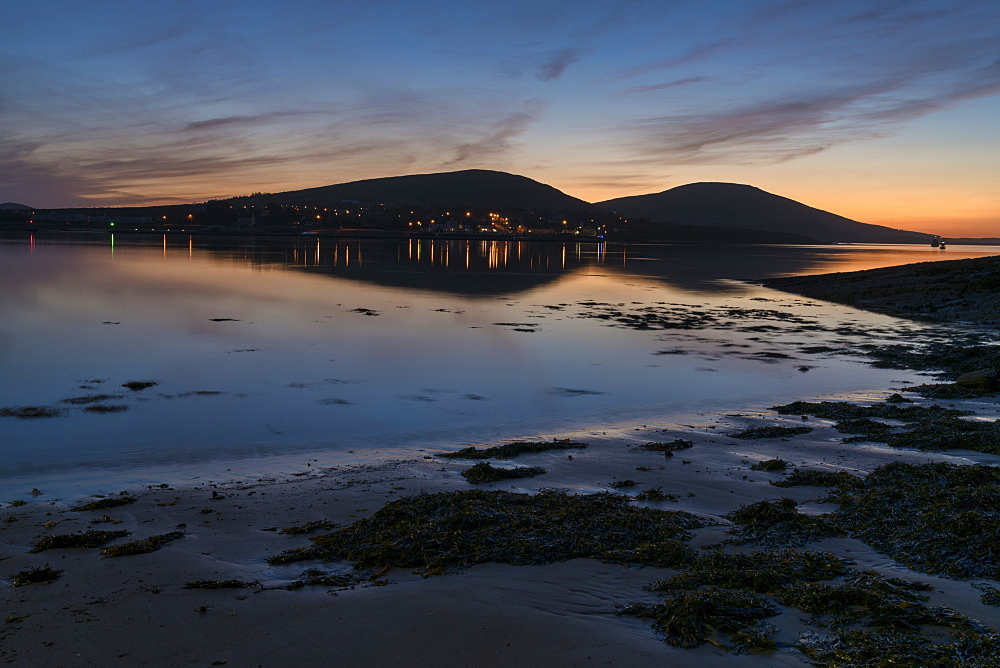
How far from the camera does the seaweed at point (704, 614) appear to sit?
4.30m

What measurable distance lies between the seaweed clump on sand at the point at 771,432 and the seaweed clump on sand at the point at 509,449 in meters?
2.55

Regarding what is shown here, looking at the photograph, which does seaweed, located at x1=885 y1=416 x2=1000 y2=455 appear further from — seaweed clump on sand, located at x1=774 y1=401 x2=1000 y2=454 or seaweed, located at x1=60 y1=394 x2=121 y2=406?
seaweed, located at x1=60 y1=394 x2=121 y2=406

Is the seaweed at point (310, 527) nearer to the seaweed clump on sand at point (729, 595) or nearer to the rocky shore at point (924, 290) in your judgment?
the seaweed clump on sand at point (729, 595)

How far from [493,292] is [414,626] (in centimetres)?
3350

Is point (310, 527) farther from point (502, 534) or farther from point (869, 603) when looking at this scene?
point (869, 603)

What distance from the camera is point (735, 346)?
65.6 ft

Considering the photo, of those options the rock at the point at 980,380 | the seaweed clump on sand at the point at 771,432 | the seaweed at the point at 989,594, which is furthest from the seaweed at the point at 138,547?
the rock at the point at 980,380

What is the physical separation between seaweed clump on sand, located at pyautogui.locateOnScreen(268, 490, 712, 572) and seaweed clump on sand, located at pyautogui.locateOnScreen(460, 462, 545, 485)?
38.8 inches

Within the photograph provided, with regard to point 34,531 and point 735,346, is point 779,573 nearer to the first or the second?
point 34,531

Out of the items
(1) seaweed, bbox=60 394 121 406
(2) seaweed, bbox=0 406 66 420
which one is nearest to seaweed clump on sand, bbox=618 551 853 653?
(2) seaweed, bbox=0 406 66 420

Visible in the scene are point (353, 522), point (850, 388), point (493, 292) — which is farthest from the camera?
point (493, 292)

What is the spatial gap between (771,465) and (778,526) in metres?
2.24

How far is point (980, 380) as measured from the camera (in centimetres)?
1295

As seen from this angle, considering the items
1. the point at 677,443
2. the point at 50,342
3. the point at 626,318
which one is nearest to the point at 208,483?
the point at 677,443
